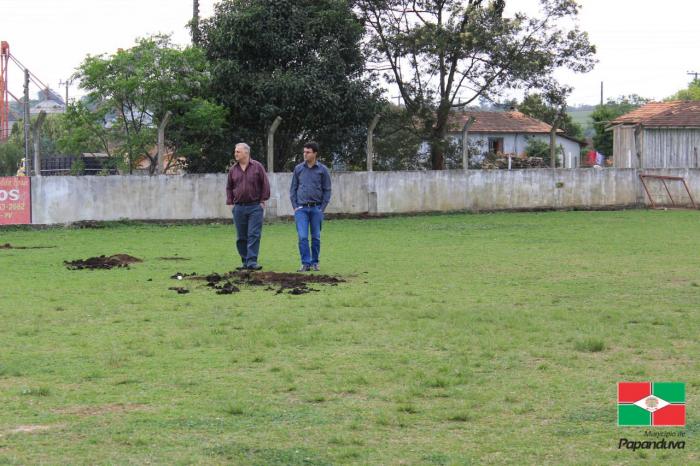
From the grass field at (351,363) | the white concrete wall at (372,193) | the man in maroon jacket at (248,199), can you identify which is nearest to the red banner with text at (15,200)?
the white concrete wall at (372,193)

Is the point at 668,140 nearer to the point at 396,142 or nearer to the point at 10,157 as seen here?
the point at 396,142

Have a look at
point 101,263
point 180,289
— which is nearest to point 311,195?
point 180,289

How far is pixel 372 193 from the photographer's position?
28.0m

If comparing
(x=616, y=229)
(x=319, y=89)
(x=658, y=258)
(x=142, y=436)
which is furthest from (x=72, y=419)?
(x=319, y=89)

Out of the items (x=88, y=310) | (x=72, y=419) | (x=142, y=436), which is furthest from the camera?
(x=88, y=310)

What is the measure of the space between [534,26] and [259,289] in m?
22.9

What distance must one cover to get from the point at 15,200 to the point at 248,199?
1267 centimetres

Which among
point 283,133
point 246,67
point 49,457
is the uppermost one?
point 246,67

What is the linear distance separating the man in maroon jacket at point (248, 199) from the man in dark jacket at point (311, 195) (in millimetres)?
502

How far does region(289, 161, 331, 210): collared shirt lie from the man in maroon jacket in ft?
1.58

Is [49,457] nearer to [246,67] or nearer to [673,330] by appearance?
[673,330]

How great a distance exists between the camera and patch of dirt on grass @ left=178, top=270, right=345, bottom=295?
1165 cm

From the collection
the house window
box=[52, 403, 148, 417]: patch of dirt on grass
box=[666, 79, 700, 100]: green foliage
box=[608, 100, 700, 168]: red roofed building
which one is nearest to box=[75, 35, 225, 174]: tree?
box=[608, 100, 700, 168]: red roofed building

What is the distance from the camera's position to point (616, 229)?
72.6ft
